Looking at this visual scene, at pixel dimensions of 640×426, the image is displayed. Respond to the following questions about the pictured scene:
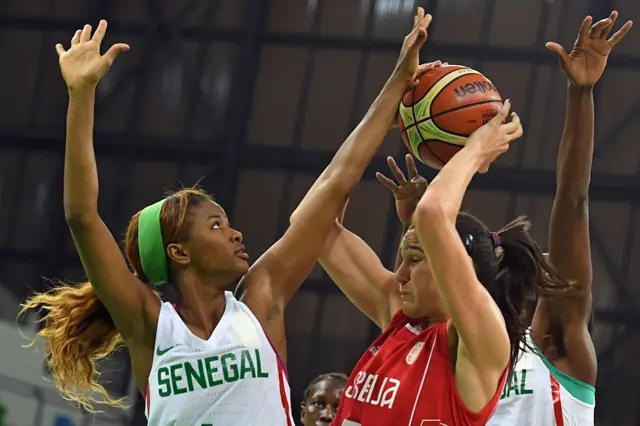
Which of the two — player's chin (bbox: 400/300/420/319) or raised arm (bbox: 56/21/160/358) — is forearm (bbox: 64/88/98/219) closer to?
raised arm (bbox: 56/21/160/358)

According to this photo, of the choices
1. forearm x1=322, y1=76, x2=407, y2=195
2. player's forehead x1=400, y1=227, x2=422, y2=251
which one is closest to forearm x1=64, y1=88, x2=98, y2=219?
forearm x1=322, y1=76, x2=407, y2=195

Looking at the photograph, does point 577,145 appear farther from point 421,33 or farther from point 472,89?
point 421,33

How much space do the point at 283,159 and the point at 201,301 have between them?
19.1ft

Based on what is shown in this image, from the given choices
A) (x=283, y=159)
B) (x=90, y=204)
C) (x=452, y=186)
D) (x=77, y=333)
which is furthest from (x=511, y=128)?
(x=283, y=159)

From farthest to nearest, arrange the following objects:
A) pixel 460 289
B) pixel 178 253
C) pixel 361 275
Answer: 1. pixel 361 275
2. pixel 178 253
3. pixel 460 289

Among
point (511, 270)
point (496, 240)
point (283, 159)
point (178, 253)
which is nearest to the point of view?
point (496, 240)

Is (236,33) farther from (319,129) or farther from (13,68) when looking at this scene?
(13,68)

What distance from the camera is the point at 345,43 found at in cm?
865

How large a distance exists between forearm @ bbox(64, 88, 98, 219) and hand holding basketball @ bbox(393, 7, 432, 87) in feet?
2.79

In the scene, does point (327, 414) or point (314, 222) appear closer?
point (314, 222)

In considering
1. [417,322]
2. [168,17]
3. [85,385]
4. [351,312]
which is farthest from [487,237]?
[168,17]

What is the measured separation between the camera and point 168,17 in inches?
348

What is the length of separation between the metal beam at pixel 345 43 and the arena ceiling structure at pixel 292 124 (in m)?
0.01

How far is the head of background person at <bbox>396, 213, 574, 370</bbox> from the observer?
2.54 m
